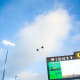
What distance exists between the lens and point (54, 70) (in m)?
25.6

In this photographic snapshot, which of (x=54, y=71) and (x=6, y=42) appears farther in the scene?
(x=54, y=71)

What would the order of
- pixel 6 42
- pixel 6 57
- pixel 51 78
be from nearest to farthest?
pixel 6 42
pixel 6 57
pixel 51 78

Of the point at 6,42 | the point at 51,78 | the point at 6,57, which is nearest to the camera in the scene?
the point at 6,42

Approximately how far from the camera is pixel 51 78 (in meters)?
25.0

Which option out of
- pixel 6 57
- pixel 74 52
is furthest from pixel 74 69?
pixel 6 57

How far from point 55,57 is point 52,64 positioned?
1.49m

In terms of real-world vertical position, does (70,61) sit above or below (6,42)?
below

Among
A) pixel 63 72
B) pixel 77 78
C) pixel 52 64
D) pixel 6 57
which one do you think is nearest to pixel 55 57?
pixel 52 64

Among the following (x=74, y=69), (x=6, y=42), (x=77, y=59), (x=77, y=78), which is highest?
(x=6, y=42)

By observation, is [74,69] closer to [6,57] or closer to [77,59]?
[77,59]

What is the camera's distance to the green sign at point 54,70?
82.3 feet

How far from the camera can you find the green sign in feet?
82.3

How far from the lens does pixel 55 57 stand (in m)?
26.4

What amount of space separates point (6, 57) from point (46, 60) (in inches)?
315
